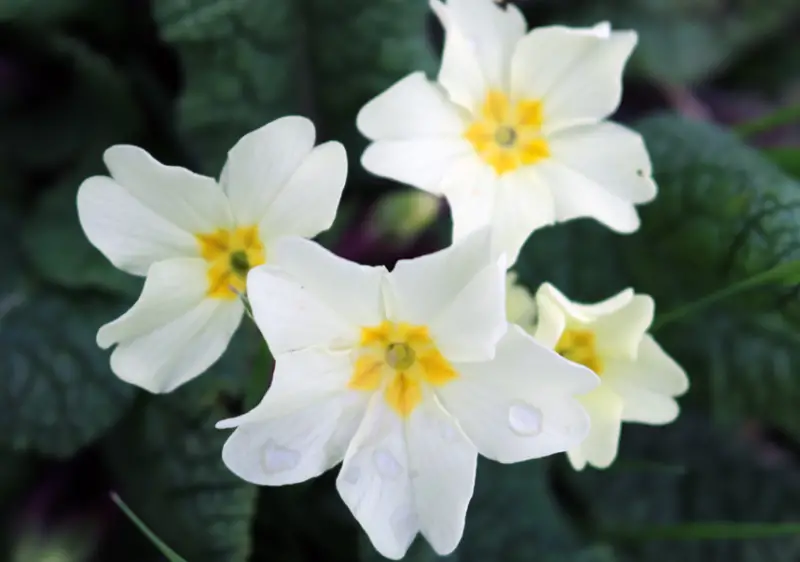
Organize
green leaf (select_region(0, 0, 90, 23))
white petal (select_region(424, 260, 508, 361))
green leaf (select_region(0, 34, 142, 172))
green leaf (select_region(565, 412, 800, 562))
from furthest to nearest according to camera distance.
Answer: green leaf (select_region(565, 412, 800, 562)), green leaf (select_region(0, 34, 142, 172)), green leaf (select_region(0, 0, 90, 23)), white petal (select_region(424, 260, 508, 361))

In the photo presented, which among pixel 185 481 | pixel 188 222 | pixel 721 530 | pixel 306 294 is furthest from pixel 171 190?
pixel 721 530

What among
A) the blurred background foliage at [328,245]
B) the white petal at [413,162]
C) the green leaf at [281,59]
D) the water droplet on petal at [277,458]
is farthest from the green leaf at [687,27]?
the water droplet on petal at [277,458]

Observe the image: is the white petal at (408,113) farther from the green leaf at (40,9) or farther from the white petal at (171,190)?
the green leaf at (40,9)

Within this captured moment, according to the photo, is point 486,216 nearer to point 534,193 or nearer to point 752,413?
point 534,193

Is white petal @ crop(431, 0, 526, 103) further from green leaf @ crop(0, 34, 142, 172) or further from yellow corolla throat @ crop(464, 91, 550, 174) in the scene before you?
green leaf @ crop(0, 34, 142, 172)

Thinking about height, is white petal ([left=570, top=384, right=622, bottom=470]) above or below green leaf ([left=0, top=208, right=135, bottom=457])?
above

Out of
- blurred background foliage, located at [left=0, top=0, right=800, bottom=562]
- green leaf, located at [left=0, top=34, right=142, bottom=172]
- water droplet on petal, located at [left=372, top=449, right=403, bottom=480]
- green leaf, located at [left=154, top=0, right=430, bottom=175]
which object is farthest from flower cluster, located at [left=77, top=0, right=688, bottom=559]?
green leaf, located at [left=0, top=34, right=142, bottom=172]

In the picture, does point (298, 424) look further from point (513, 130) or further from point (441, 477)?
point (513, 130)
